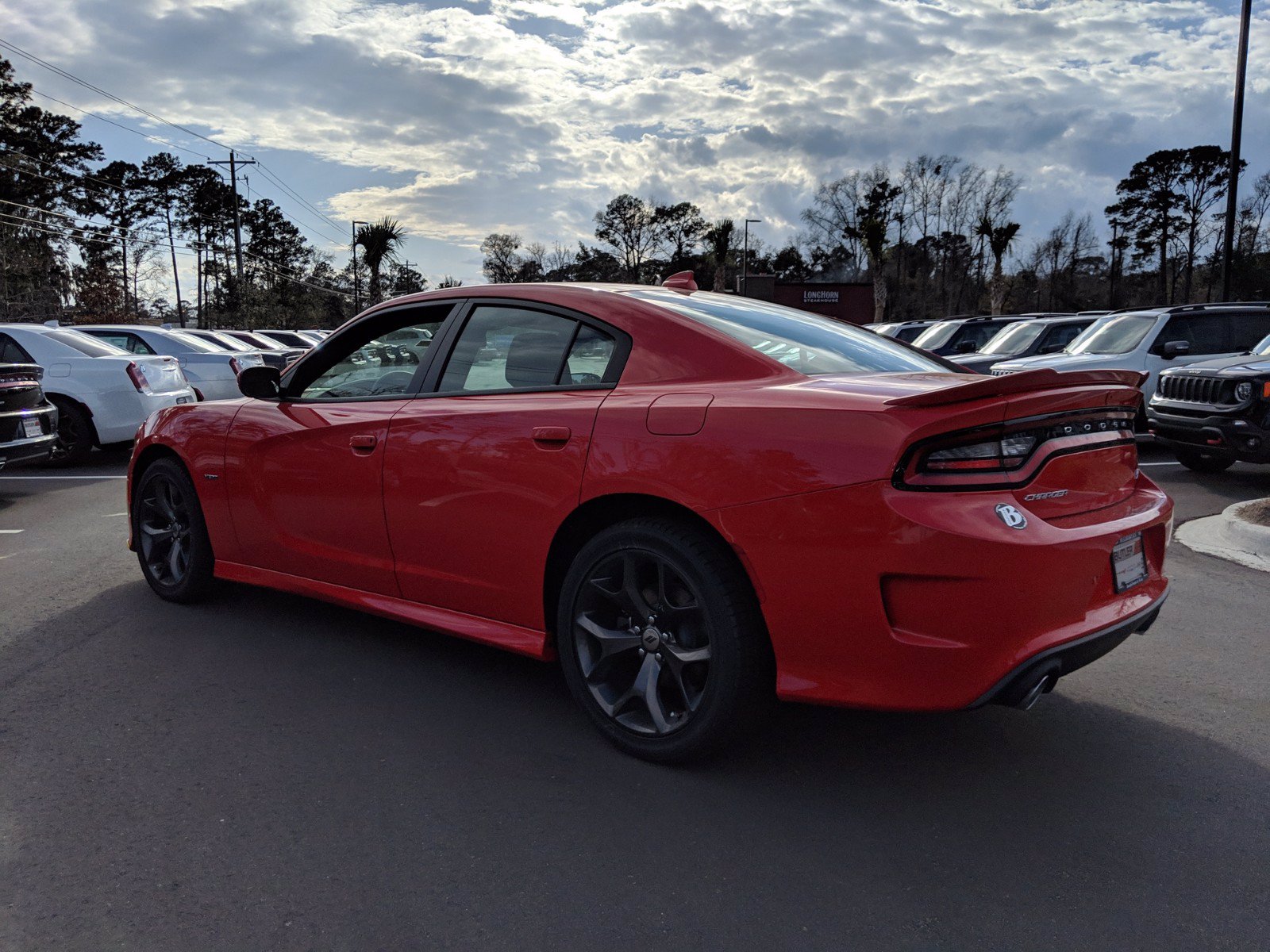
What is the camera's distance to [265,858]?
2.72m

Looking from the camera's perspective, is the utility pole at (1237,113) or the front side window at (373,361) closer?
the front side window at (373,361)

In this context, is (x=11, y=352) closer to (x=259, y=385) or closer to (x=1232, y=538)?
(x=259, y=385)

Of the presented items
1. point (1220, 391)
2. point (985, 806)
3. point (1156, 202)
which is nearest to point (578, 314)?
point (985, 806)

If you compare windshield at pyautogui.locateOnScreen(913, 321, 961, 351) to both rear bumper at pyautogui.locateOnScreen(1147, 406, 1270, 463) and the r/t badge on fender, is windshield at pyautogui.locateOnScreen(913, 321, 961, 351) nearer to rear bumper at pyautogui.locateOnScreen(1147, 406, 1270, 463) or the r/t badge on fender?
rear bumper at pyautogui.locateOnScreen(1147, 406, 1270, 463)

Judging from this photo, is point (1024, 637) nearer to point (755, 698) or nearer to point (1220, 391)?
point (755, 698)

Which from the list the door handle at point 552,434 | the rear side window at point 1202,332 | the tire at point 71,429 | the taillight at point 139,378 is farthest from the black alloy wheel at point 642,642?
the rear side window at point 1202,332

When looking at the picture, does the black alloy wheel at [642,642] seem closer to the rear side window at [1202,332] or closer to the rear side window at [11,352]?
the rear side window at [11,352]

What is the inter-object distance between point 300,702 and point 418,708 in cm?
48

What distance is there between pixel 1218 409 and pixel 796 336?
22.8 feet

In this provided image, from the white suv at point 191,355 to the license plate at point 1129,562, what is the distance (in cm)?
1382

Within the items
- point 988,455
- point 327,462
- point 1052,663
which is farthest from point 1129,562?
point 327,462

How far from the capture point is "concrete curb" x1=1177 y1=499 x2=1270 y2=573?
634 cm

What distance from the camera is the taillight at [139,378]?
36.7ft

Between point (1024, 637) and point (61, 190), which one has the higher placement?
point (61, 190)
